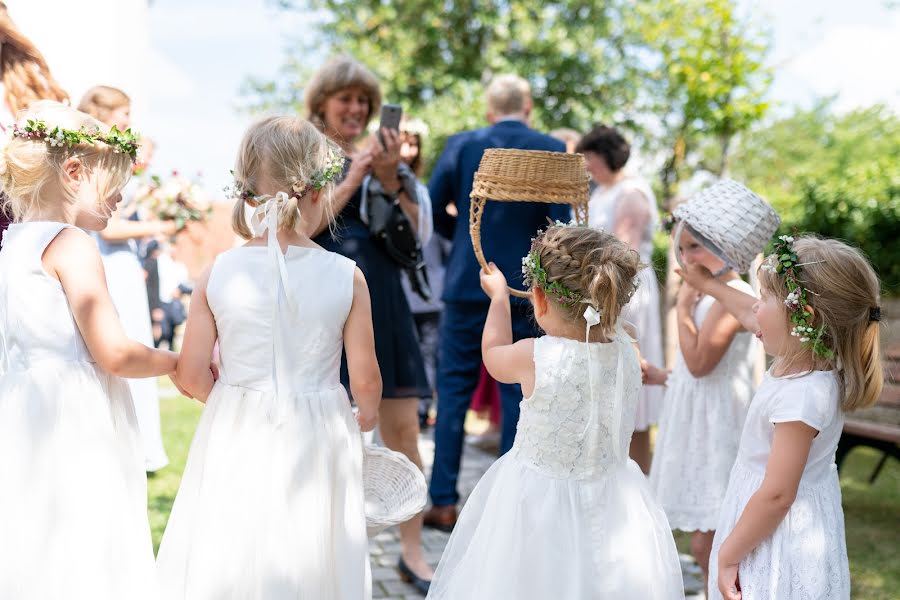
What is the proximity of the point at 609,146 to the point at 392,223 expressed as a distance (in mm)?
2263

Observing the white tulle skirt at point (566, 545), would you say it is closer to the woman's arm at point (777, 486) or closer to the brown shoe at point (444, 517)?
the woman's arm at point (777, 486)

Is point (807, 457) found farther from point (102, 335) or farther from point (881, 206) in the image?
point (881, 206)

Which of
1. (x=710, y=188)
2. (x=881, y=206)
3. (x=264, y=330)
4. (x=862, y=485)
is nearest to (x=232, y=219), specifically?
(x=264, y=330)

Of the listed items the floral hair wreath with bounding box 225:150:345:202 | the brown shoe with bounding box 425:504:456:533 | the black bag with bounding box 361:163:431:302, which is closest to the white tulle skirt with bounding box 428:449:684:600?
the floral hair wreath with bounding box 225:150:345:202

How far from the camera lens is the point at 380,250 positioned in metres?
3.73

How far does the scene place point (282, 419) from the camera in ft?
7.93

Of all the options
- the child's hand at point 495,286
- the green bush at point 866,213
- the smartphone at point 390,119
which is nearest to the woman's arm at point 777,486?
the child's hand at point 495,286

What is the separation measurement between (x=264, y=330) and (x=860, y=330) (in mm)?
1725

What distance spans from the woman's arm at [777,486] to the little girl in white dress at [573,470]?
26cm

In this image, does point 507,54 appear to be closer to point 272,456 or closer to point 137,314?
point 137,314

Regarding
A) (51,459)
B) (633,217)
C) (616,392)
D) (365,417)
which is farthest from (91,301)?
(633,217)

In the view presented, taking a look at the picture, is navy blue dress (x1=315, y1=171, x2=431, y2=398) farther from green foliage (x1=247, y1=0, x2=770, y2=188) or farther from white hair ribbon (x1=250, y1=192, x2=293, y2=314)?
green foliage (x1=247, y1=0, x2=770, y2=188)

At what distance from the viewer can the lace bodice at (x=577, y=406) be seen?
8.16ft

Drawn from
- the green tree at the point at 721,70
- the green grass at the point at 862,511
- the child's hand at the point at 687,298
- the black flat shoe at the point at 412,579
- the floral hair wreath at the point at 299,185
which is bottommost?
the green grass at the point at 862,511
